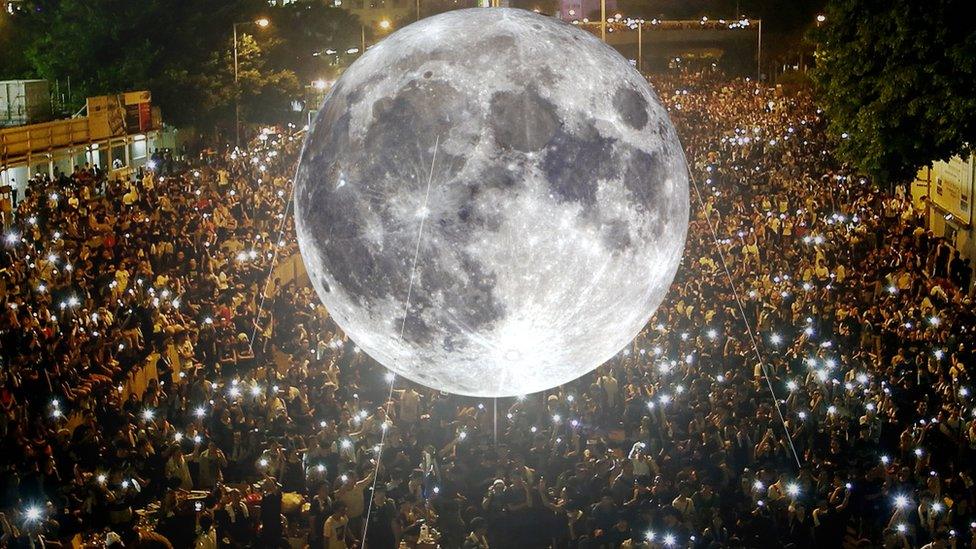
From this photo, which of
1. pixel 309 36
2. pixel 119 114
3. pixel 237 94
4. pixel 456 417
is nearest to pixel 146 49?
pixel 119 114

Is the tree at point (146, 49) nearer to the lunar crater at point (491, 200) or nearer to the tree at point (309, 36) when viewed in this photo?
the tree at point (309, 36)

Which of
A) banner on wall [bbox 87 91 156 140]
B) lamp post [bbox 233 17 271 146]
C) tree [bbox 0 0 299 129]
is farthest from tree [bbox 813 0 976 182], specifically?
lamp post [bbox 233 17 271 146]

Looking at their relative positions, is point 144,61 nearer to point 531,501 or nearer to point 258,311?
point 258,311

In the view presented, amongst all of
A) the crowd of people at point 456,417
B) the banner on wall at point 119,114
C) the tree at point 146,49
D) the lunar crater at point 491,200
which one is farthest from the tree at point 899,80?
the tree at point 146,49

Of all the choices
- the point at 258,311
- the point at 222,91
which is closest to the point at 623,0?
the point at 222,91

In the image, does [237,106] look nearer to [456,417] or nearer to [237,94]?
[237,94]

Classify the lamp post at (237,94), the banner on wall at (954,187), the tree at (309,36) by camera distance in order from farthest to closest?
the tree at (309,36) → the lamp post at (237,94) → the banner on wall at (954,187)
